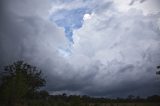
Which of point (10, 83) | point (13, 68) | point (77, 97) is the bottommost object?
point (77, 97)

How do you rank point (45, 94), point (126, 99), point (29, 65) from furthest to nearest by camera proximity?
point (126, 99) → point (45, 94) → point (29, 65)

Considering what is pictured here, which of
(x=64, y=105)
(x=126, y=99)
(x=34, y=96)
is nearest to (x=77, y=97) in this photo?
(x=64, y=105)

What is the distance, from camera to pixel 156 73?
238 ft

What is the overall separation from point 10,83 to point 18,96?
13.4 feet

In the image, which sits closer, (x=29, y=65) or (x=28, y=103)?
(x=28, y=103)

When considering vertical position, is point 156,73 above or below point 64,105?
above

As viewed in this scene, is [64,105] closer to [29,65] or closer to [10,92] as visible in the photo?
[10,92]

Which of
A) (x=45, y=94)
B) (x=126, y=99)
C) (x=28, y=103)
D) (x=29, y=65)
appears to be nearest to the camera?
(x=28, y=103)

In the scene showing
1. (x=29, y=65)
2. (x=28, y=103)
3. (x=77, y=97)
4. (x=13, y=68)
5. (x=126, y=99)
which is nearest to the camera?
(x=77, y=97)

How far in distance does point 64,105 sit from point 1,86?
2882 centimetres

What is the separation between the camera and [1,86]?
9988 centimetres

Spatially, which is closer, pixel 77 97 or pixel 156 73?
pixel 77 97

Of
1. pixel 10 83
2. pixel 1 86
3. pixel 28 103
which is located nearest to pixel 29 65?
pixel 1 86

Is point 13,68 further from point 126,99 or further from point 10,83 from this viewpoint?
point 126,99
